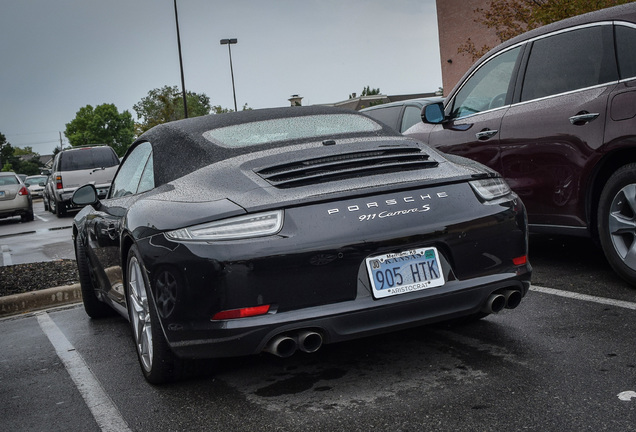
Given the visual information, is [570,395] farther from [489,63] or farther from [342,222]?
[489,63]

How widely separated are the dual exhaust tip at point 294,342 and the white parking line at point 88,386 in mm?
769

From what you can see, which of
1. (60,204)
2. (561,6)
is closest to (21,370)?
(561,6)

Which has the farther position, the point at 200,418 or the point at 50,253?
the point at 50,253

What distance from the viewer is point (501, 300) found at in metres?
3.77

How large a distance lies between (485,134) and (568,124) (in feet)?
3.11

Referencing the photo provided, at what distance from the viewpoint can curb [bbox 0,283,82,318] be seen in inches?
275

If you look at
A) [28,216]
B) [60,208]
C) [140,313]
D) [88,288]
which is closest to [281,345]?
[140,313]

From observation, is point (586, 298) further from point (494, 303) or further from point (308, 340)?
point (308, 340)

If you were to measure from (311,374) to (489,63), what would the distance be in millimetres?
3746

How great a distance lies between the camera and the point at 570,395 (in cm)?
327

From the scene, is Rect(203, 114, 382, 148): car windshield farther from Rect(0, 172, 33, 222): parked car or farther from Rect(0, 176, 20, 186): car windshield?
Rect(0, 176, 20, 186): car windshield

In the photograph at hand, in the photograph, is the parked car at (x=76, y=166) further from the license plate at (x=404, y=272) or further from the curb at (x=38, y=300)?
the license plate at (x=404, y=272)

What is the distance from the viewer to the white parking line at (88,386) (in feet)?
11.7

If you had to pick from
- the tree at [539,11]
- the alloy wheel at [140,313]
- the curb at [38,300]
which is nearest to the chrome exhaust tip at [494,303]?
the alloy wheel at [140,313]
